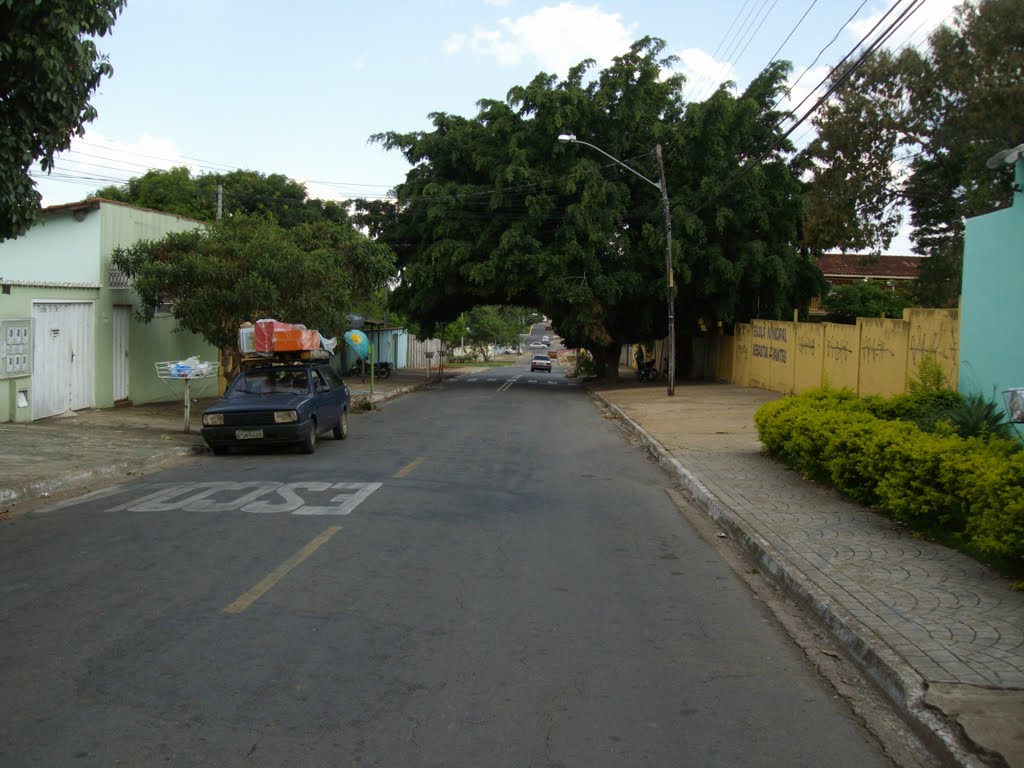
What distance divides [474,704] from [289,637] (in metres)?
1.48

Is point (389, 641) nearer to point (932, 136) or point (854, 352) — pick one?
point (854, 352)

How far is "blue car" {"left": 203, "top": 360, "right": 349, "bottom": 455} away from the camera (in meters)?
14.1

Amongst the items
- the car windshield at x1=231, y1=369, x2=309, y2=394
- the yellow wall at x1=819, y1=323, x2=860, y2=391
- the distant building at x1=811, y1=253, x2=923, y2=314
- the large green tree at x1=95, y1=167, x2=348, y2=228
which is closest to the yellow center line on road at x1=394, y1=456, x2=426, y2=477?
the car windshield at x1=231, y1=369, x2=309, y2=394

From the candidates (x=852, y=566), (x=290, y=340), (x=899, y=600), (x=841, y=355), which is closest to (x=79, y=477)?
(x=290, y=340)

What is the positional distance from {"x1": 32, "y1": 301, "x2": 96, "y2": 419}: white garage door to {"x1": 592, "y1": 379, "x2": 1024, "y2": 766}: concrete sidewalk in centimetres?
1220

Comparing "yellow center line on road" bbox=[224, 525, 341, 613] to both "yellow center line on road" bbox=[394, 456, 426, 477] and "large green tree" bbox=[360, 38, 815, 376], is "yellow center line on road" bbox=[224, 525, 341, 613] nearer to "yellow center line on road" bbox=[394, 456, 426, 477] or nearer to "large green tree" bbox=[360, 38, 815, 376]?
"yellow center line on road" bbox=[394, 456, 426, 477]

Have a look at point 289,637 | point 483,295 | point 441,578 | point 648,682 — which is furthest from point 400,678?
point 483,295

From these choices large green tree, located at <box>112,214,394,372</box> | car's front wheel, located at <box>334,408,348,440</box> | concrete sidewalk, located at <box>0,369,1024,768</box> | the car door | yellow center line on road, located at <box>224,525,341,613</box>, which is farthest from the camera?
large green tree, located at <box>112,214,394,372</box>

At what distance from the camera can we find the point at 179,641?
5.38 metres

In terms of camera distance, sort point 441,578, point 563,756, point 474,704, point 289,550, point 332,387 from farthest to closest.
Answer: point 332,387 → point 289,550 → point 441,578 → point 474,704 → point 563,756

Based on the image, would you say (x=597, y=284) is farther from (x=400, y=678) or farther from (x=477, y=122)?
(x=400, y=678)

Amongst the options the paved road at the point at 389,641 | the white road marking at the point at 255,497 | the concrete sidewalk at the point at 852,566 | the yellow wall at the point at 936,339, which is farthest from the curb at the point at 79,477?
the yellow wall at the point at 936,339

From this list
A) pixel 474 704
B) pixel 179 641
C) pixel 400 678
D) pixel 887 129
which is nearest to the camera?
pixel 474 704

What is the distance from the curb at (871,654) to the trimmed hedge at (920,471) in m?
1.38
